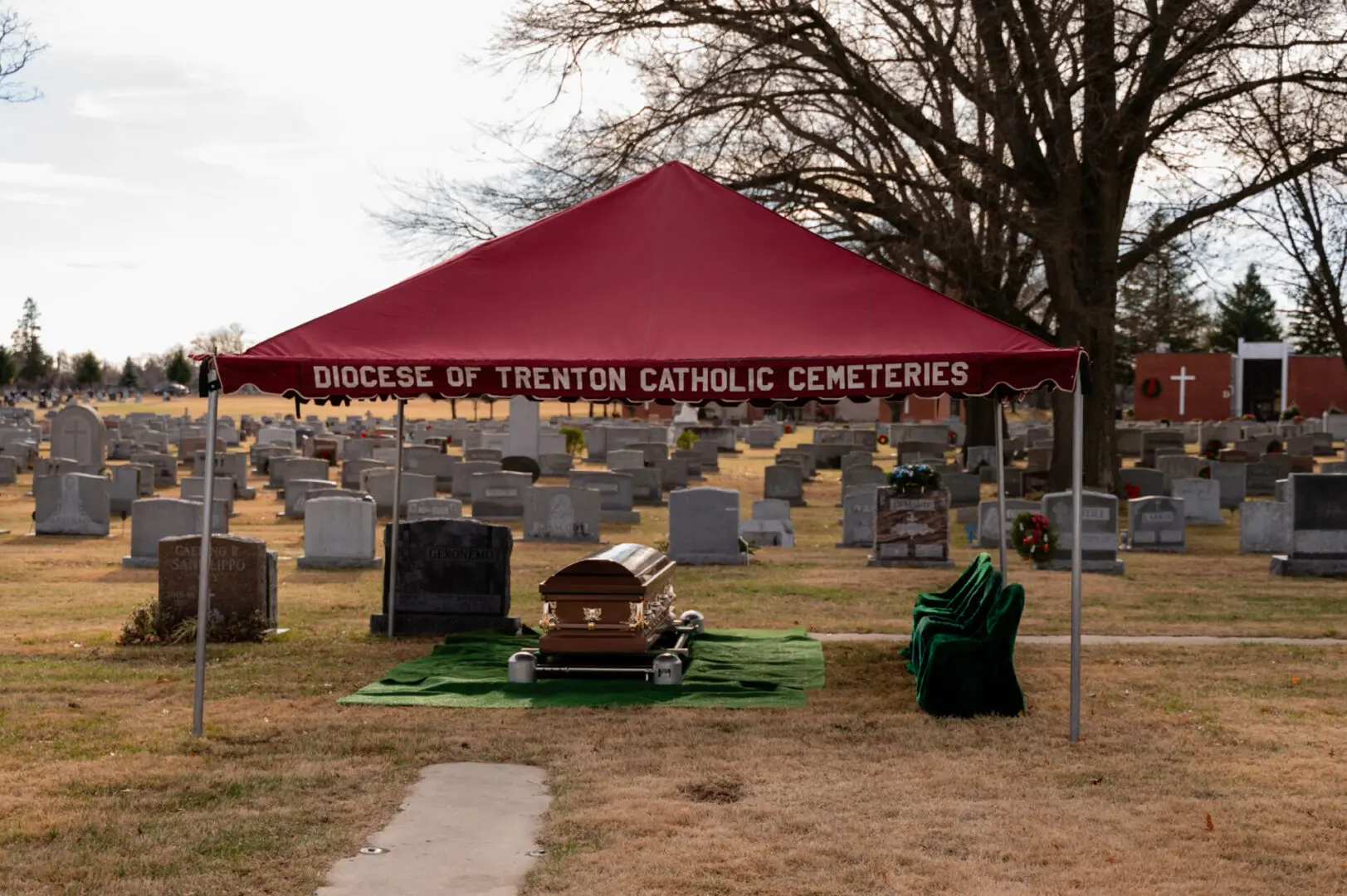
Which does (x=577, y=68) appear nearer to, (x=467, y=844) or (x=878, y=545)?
(x=878, y=545)

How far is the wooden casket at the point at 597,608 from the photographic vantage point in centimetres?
1076

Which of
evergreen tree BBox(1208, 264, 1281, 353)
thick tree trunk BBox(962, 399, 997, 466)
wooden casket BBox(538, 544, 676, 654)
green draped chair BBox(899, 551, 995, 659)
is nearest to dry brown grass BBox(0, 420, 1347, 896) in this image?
green draped chair BBox(899, 551, 995, 659)

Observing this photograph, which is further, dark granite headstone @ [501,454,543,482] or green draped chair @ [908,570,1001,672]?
dark granite headstone @ [501,454,543,482]

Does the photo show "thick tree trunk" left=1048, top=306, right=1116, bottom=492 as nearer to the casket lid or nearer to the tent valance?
Result: the tent valance

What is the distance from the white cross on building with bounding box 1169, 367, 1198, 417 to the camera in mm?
79562

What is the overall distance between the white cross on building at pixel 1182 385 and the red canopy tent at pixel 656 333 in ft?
239

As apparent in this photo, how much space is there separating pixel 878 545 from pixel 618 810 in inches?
489

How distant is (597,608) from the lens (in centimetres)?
1080

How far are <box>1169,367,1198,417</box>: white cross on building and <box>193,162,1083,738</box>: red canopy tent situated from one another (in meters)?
72.8

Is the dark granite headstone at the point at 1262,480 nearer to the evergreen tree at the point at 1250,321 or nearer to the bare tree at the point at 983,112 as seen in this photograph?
the bare tree at the point at 983,112

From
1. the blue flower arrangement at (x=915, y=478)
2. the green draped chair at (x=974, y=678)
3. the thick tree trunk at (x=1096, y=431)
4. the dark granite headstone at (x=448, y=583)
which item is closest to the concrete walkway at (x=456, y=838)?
the green draped chair at (x=974, y=678)

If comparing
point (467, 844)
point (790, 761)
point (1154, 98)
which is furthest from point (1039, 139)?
point (467, 844)

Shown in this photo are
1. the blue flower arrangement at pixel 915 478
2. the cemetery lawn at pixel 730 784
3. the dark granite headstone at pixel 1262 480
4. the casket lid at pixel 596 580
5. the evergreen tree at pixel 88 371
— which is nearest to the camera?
the cemetery lawn at pixel 730 784

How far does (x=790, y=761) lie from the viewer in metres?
8.37
